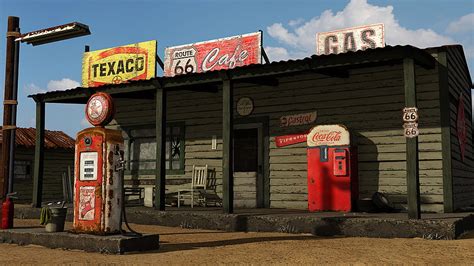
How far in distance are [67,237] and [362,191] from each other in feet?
19.6

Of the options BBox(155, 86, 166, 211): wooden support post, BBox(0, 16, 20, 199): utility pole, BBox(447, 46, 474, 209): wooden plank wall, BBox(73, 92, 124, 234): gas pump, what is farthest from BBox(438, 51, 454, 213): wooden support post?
BBox(0, 16, 20, 199): utility pole

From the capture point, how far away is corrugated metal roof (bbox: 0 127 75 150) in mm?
20194

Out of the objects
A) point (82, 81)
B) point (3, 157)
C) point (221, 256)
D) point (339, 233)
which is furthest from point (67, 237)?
point (82, 81)

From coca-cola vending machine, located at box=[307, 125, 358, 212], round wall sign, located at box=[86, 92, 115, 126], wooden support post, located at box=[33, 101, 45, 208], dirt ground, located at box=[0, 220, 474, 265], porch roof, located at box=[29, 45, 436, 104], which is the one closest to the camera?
dirt ground, located at box=[0, 220, 474, 265]

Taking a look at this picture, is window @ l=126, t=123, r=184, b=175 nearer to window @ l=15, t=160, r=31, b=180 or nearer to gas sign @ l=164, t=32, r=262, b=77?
gas sign @ l=164, t=32, r=262, b=77

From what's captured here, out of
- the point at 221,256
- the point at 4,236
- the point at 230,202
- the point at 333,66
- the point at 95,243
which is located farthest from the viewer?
the point at 230,202

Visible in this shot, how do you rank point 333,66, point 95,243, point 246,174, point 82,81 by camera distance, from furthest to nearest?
point 82,81, point 246,174, point 333,66, point 95,243

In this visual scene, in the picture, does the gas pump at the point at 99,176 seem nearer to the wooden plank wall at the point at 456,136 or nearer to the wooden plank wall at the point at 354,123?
the wooden plank wall at the point at 354,123

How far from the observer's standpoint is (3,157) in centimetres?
938

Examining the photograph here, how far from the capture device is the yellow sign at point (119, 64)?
43.4 feet

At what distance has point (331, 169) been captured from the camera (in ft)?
32.6

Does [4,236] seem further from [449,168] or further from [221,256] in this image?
[449,168]

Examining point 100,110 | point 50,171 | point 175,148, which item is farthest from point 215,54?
point 50,171

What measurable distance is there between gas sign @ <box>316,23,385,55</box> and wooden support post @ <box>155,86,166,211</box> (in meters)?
3.70
